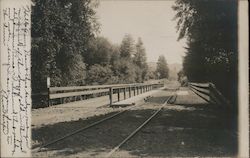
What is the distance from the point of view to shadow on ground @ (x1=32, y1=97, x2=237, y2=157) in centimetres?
786

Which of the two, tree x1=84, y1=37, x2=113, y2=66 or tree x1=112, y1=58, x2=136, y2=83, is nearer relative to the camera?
tree x1=84, y1=37, x2=113, y2=66

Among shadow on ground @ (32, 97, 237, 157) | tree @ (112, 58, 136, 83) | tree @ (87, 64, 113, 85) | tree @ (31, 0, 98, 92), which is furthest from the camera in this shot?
tree @ (112, 58, 136, 83)

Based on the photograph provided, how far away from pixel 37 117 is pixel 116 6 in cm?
583

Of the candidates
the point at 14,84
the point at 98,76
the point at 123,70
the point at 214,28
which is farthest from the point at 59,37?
the point at 123,70

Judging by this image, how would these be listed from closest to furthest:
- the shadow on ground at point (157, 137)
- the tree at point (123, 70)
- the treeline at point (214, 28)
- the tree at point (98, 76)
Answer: the shadow on ground at point (157, 137)
the treeline at point (214, 28)
the tree at point (98, 76)
the tree at point (123, 70)

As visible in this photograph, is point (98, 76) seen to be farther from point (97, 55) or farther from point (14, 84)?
point (14, 84)

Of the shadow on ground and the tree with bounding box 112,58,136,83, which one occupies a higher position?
the tree with bounding box 112,58,136,83

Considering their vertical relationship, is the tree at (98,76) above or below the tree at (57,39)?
below

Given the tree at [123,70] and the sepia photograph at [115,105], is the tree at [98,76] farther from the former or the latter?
the sepia photograph at [115,105]

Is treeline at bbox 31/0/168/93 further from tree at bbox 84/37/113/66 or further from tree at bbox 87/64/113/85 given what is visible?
tree at bbox 84/37/113/66

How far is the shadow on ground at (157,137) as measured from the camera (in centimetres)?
786

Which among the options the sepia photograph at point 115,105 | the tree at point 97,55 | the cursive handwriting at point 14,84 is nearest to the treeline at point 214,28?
the sepia photograph at point 115,105

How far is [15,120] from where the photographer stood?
25.6 feet

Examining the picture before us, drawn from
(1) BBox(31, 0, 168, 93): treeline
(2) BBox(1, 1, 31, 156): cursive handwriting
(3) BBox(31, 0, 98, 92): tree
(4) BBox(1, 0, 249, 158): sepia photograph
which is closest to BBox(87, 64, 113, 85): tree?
(1) BBox(31, 0, 168, 93): treeline
